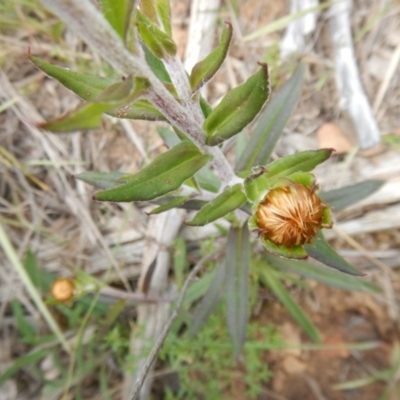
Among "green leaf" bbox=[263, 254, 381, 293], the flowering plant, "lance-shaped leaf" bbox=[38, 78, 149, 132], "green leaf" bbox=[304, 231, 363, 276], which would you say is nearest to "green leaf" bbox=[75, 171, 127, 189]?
the flowering plant

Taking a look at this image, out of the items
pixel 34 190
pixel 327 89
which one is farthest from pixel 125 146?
pixel 327 89

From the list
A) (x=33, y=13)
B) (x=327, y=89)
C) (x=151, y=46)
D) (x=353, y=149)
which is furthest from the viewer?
(x=33, y=13)

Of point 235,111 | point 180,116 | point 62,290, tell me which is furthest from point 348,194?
point 62,290

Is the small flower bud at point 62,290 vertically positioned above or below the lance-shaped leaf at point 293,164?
above

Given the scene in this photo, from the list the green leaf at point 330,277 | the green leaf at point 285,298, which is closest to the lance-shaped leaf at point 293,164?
the green leaf at point 330,277

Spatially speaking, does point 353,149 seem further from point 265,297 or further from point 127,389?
point 127,389

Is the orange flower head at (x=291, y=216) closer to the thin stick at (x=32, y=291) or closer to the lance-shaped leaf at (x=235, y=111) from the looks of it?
the lance-shaped leaf at (x=235, y=111)
